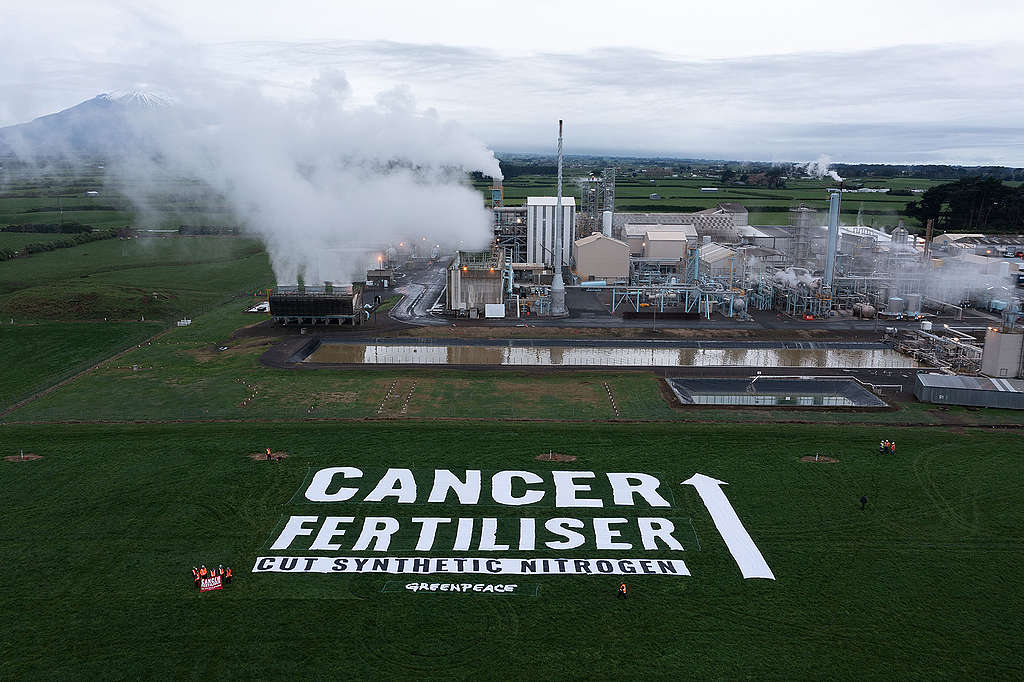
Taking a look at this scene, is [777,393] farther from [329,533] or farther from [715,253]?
[715,253]

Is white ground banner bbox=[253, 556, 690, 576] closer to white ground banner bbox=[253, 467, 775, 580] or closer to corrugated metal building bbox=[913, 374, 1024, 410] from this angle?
white ground banner bbox=[253, 467, 775, 580]

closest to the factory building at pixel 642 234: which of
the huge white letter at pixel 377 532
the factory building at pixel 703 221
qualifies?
the factory building at pixel 703 221

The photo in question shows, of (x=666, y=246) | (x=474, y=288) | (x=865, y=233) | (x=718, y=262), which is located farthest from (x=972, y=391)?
(x=865, y=233)

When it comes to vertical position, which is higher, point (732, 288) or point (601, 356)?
point (732, 288)

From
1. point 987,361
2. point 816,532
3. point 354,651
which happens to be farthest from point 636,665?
point 987,361

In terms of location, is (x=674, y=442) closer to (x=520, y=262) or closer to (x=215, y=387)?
(x=215, y=387)
